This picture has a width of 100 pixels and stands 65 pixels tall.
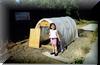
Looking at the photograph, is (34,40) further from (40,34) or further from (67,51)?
(67,51)

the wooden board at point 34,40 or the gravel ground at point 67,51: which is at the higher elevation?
the wooden board at point 34,40

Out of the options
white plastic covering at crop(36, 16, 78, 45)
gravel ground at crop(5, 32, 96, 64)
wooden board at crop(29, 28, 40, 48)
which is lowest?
gravel ground at crop(5, 32, 96, 64)

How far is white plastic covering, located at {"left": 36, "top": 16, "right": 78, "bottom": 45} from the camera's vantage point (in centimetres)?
610

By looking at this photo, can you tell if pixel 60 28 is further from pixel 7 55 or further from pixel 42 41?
pixel 7 55

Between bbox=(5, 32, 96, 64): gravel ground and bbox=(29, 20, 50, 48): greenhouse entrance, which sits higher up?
bbox=(29, 20, 50, 48): greenhouse entrance

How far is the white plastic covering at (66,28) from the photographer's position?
20.0ft

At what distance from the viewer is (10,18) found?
20.0 ft

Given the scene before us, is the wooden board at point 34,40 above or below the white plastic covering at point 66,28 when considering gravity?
below

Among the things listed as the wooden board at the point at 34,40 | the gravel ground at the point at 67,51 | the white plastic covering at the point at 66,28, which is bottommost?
the gravel ground at the point at 67,51

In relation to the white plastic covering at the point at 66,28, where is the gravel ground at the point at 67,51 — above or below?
below

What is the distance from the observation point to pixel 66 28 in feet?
20.1

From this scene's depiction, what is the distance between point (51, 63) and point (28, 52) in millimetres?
337

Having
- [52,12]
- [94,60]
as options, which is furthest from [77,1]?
[94,60]

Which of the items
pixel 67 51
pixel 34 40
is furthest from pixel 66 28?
pixel 34 40
